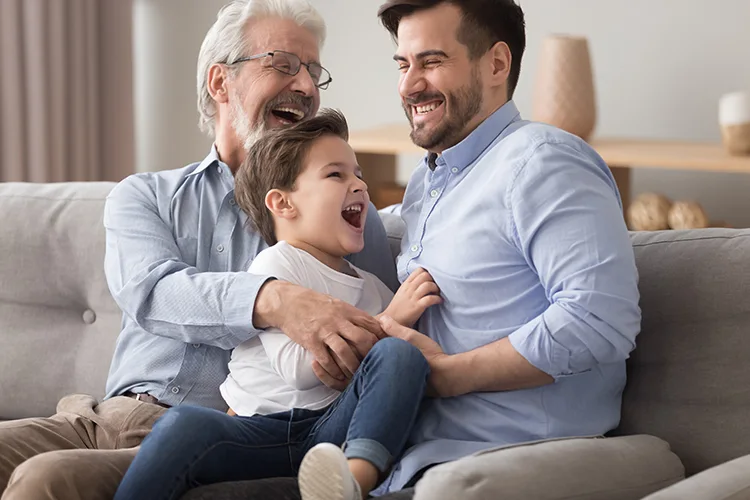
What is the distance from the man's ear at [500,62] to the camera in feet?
6.24

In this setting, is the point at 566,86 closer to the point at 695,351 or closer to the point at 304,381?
the point at 695,351

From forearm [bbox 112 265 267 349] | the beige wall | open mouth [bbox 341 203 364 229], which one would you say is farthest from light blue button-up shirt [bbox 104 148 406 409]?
the beige wall

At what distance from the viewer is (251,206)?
6.81ft

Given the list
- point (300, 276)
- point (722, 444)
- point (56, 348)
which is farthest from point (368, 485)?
point (56, 348)

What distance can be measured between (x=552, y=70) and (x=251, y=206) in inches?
66.8

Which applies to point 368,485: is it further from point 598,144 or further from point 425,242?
point 598,144

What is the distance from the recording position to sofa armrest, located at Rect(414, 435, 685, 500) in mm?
1432

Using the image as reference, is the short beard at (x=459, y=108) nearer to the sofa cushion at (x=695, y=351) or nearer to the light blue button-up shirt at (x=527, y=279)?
the light blue button-up shirt at (x=527, y=279)

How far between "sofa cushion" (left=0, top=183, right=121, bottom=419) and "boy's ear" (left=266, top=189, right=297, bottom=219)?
0.54m

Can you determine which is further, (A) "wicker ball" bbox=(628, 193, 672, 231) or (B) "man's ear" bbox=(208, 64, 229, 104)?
(A) "wicker ball" bbox=(628, 193, 672, 231)

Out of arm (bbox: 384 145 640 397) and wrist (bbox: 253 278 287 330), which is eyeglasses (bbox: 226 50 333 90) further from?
arm (bbox: 384 145 640 397)

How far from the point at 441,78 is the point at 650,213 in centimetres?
170

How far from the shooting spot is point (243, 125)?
2.27 meters

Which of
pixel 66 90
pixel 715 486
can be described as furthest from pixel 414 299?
pixel 66 90
